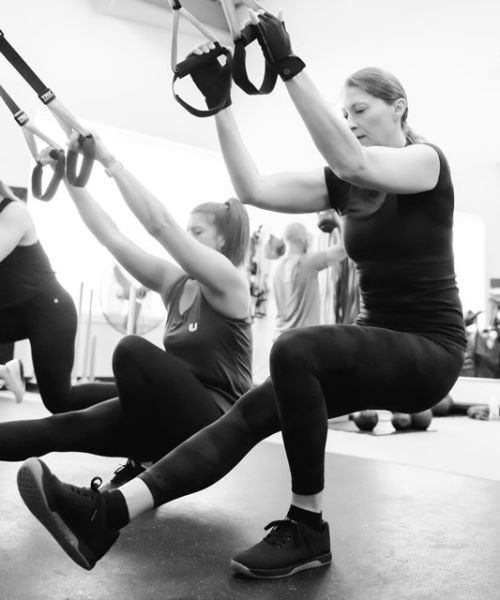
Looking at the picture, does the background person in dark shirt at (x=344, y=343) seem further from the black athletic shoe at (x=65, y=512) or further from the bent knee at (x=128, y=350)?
the bent knee at (x=128, y=350)

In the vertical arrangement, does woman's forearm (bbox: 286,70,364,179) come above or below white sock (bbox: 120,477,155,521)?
above

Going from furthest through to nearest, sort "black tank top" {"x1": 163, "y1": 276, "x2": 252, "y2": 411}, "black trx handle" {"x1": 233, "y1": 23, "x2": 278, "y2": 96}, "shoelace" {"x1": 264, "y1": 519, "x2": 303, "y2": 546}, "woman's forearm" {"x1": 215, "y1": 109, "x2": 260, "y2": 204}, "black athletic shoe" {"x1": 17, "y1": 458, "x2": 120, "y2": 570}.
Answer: "black tank top" {"x1": 163, "y1": 276, "x2": 252, "y2": 411}, "woman's forearm" {"x1": 215, "y1": 109, "x2": 260, "y2": 204}, "shoelace" {"x1": 264, "y1": 519, "x2": 303, "y2": 546}, "black trx handle" {"x1": 233, "y1": 23, "x2": 278, "y2": 96}, "black athletic shoe" {"x1": 17, "y1": 458, "x2": 120, "y2": 570}

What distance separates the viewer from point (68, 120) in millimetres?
1731

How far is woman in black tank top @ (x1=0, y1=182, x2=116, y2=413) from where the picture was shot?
220cm

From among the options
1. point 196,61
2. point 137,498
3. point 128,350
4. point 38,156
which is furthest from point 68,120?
point 137,498

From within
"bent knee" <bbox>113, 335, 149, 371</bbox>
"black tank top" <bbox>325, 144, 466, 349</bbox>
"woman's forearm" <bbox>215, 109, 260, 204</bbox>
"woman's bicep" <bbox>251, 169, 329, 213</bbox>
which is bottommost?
"bent knee" <bbox>113, 335, 149, 371</bbox>

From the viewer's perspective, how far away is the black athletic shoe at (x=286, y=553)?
4.08 feet

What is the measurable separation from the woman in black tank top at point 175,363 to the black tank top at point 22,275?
731 millimetres

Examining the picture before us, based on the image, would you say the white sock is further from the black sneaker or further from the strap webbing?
the strap webbing

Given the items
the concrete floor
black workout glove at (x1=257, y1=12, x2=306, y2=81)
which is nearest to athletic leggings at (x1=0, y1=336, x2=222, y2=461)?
the concrete floor

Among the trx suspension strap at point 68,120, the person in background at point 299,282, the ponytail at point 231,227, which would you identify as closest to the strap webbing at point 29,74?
the trx suspension strap at point 68,120

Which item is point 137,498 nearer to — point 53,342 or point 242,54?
point 242,54

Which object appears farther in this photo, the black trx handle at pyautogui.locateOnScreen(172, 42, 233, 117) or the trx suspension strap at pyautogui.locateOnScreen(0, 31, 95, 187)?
the trx suspension strap at pyautogui.locateOnScreen(0, 31, 95, 187)

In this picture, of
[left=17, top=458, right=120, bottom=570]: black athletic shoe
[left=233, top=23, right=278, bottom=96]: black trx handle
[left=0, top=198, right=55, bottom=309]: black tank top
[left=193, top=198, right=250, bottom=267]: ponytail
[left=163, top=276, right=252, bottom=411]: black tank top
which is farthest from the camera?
[left=0, top=198, right=55, bottom=309]: black tank top
